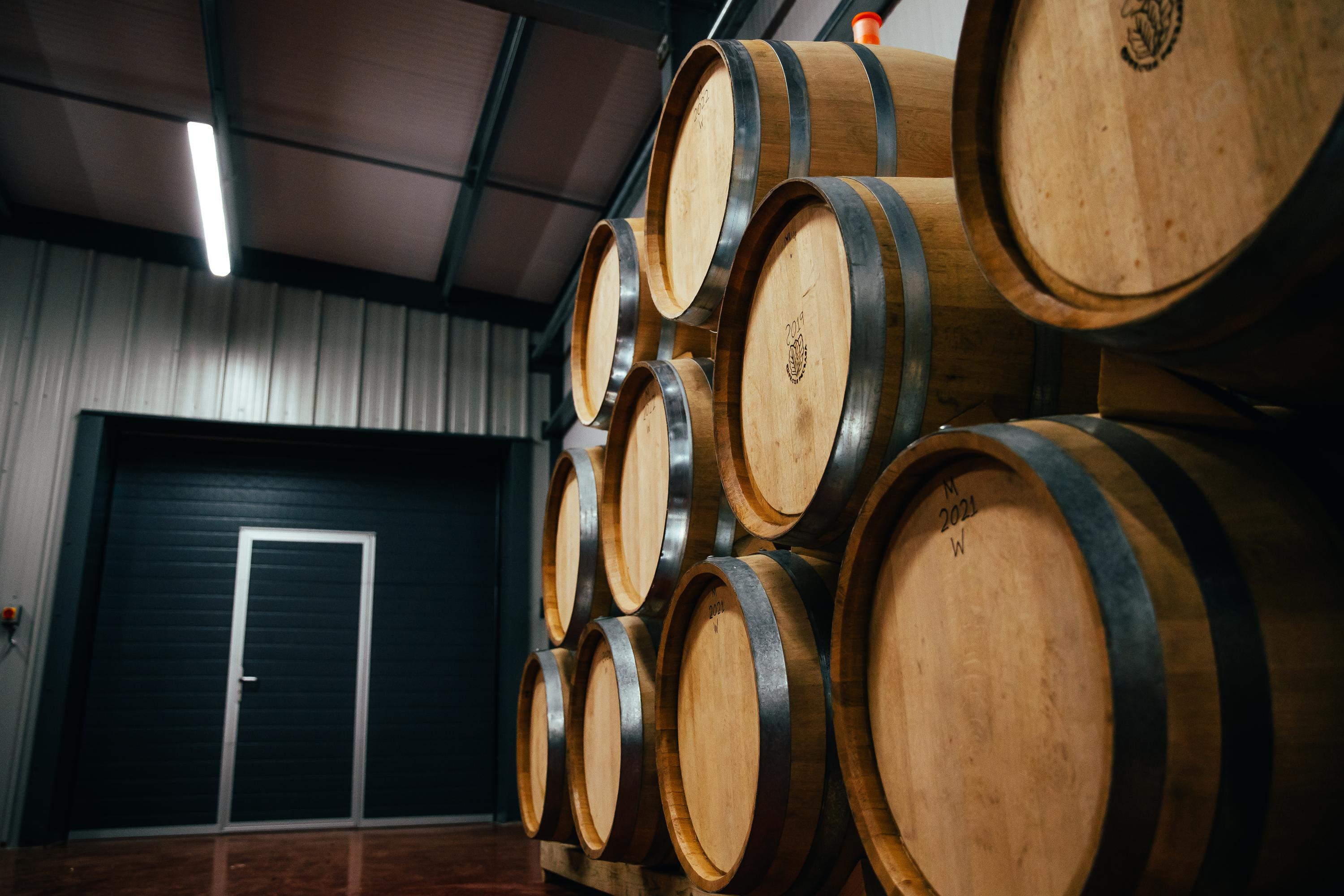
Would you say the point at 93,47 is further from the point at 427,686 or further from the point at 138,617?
the point at 427,686

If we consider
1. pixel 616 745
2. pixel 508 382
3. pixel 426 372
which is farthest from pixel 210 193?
pixel 616 745

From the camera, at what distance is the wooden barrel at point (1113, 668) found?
3.52 feet

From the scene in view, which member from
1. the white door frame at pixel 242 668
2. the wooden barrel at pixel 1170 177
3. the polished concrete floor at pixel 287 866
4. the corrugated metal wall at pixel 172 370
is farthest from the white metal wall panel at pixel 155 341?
the wooden barrel at pixel 1170 177

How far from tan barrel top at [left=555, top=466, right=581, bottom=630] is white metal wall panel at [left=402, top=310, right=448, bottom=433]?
5632mm

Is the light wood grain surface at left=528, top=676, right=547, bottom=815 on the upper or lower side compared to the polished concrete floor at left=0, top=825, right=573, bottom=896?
upper

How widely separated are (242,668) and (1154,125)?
9077mm

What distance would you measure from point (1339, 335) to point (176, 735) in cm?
932

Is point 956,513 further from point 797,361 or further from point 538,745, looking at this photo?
point 538,745

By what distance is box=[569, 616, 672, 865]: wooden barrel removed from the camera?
2.86 metres

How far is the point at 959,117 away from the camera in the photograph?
1473 mm

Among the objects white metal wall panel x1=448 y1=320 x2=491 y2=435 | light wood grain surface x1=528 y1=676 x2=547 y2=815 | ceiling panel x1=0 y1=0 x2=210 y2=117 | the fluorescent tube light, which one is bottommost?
light wood grain surface x1=528 y1=676 x2=547 y2=815

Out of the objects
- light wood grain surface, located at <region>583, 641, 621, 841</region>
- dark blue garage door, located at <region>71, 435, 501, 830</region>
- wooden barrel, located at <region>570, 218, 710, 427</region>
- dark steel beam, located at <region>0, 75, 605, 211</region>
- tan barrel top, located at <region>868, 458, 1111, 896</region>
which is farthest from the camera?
dark blue garage door, located at <region>71, 435, 501, 830</region>

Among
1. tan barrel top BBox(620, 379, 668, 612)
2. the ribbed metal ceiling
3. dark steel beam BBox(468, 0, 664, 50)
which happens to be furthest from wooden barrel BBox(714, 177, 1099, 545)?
the ribbed metal ceiling

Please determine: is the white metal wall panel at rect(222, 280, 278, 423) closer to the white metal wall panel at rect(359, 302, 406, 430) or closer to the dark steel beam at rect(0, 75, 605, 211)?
the white metal wall panel at rect(359, 302, 406, 430)
